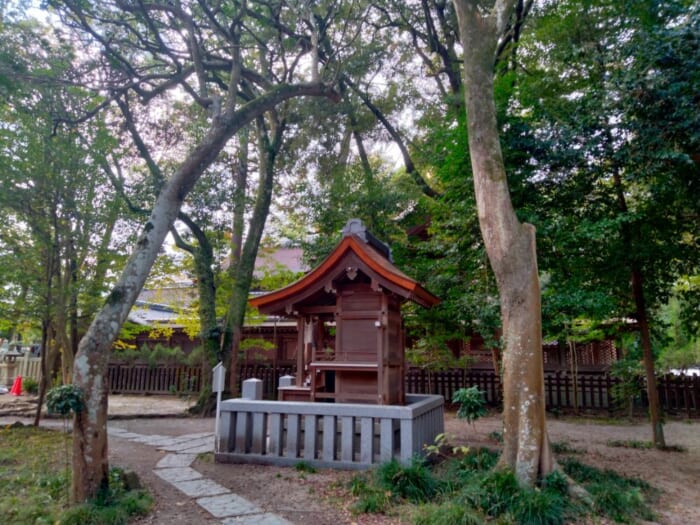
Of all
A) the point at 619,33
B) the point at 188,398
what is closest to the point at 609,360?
the point at 619,33

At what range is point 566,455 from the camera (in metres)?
7.64

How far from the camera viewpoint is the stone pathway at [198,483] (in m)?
4.64

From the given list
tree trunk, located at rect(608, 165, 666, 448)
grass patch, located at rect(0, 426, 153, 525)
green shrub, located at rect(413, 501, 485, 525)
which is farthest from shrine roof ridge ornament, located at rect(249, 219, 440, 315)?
tree trunk, located at rect(608, 165, 666, 448)

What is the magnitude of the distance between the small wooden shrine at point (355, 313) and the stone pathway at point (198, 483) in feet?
6.28

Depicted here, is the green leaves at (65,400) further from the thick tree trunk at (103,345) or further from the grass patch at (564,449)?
the grass patch at (564,449)

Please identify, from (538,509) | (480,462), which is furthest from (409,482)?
(538,509)

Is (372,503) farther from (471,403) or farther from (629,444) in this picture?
(629,444)

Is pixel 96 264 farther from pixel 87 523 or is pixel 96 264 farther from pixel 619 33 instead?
pixel 619 33

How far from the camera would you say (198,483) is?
19.1ft

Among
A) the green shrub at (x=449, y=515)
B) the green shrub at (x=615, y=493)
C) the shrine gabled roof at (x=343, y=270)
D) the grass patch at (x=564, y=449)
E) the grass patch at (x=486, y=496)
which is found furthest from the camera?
the grass patch at (x=564, y=449)

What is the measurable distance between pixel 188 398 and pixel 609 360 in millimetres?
14779

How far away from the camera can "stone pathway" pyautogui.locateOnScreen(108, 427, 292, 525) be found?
15.2 ft

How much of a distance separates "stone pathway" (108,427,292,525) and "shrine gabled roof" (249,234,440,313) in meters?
2.72

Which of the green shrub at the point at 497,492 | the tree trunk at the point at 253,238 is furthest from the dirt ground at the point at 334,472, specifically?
the tree trunk at the point at 253,238
